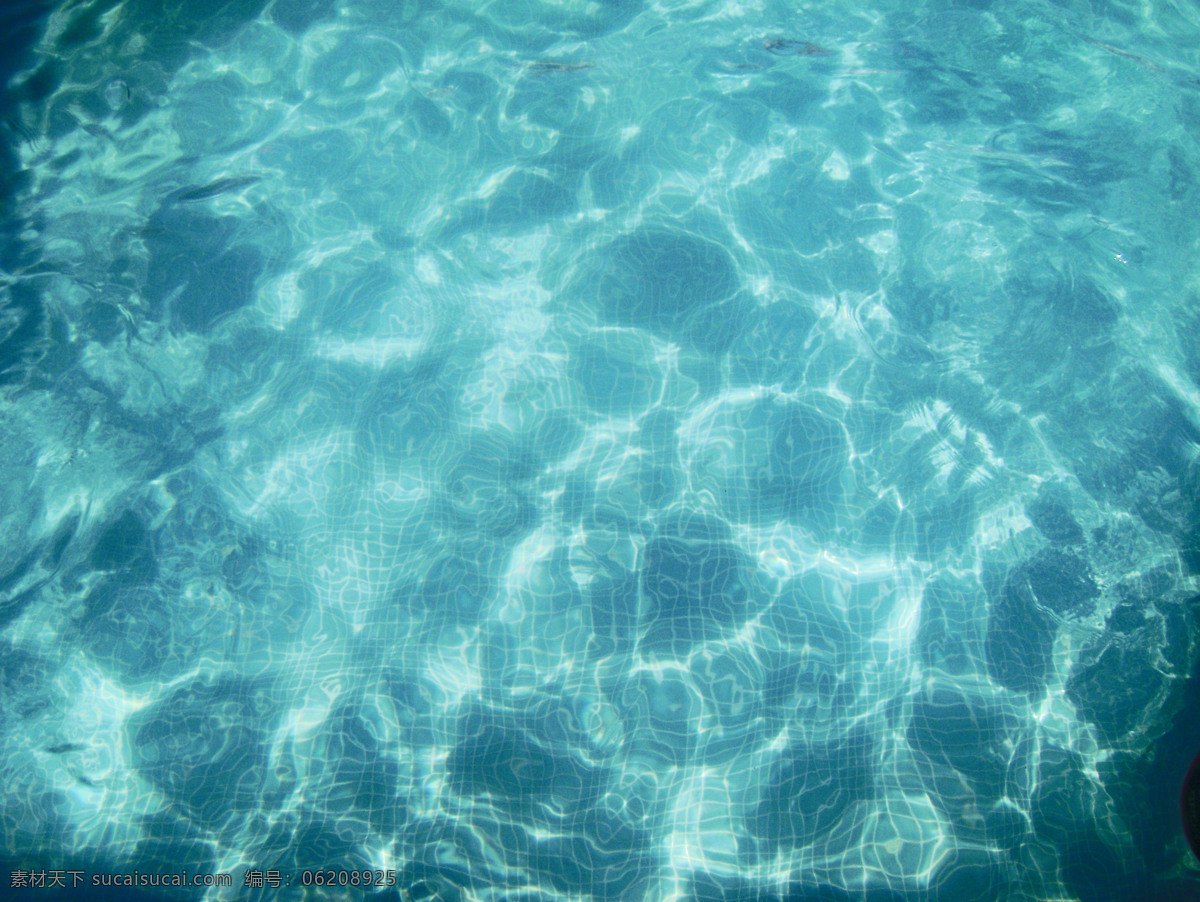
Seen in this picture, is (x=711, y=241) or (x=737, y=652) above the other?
(x=711, y=241)

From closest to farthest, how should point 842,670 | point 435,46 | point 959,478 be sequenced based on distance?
point 842,670, point 959,478, point 435,46

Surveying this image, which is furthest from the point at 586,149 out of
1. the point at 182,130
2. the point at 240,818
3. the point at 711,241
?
the point at 240,818

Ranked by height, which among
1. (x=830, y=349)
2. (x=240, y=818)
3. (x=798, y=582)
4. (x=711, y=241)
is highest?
(x=711, y=241)

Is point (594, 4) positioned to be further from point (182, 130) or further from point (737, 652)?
point (737, 652)

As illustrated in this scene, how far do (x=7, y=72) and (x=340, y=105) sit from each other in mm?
3025

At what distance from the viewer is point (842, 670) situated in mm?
4199

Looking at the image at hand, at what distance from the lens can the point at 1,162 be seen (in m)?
5.77

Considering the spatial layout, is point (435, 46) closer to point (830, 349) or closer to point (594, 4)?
point (594, 4)

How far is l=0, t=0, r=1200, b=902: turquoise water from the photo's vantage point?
3885 mm

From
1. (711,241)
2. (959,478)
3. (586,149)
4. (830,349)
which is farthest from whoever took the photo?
(586,149)

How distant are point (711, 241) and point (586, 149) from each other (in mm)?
1558

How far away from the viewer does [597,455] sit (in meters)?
4.77

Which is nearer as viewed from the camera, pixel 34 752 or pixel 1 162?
pixel 34 752

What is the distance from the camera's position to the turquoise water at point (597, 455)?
3.88 meters
